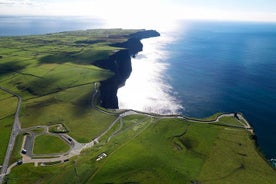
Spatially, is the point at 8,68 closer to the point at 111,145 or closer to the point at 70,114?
the point at 70,114

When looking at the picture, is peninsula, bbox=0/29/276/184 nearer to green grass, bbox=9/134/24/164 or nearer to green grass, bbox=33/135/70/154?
green grass, bbox=33/135/70/154

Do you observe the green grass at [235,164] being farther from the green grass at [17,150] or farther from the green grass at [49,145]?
the green grass at [17,150]

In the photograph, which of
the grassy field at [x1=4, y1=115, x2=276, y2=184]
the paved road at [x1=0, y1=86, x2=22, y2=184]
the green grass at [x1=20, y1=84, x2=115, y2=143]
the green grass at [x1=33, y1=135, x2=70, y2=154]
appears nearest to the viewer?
the grassy field at [x1=4, y1=115, x2=276, y2=184]

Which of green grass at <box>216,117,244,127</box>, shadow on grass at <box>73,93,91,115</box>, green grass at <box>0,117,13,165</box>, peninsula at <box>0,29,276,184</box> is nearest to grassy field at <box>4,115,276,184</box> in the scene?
peninsula at <box>0,29,276,184</box>

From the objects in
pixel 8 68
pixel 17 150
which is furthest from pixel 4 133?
pixel 8 68

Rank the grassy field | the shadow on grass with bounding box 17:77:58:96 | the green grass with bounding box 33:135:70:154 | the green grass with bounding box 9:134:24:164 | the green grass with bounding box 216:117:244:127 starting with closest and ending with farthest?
the grassy field → the green grass with bounding box 9:134:24:164 → the green grass with bounding box 33:135:70:154 → the green grass with bounding box 216:117:244:127 → the shadow on grass with bounding box 17:77:58:96

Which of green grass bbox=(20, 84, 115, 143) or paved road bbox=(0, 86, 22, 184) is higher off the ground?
green grass bbox=(20, 84, 115, 143)
